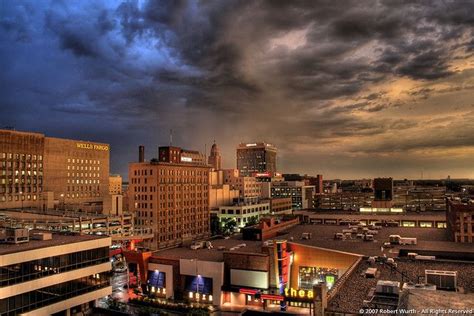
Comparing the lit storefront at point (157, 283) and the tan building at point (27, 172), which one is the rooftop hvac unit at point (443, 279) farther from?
the tan building at point (27, 172)

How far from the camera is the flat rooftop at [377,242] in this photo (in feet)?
252

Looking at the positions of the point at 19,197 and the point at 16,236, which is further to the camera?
the point at 19,197

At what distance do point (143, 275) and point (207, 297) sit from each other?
1441 cm

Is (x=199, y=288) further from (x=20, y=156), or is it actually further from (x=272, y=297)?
(x=20, y=156)

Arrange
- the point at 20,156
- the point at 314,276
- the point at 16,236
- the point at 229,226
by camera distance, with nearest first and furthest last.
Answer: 1. the point at 16,236
2. the point at 314,276
3. the point at 229,226
4. the point at 20,156

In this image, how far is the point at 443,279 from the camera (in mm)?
48625

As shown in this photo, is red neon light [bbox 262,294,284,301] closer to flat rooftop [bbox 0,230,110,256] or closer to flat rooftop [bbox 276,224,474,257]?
flat rooftop [bbox 276,224,474,257]

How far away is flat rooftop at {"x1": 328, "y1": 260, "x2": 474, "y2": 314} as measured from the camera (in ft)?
147

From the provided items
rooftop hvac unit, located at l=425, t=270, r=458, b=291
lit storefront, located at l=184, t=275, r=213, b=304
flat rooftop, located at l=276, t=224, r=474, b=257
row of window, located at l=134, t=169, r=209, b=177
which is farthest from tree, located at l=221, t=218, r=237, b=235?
rooftop hvac unit, located at l=425, t=270, r=458, b=291

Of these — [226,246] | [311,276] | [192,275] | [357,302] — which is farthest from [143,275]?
[357,302]

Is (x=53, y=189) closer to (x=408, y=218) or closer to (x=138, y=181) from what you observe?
(x=138, y=181)

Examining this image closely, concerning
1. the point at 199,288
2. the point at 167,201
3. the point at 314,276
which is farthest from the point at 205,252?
the point at 167,201

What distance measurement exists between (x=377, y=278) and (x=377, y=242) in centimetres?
3446

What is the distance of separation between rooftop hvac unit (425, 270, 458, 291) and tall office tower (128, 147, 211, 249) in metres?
109
